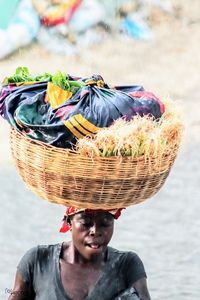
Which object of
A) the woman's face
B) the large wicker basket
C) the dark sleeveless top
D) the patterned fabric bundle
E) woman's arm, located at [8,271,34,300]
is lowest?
woman's arm, located at [8,271,34,300]

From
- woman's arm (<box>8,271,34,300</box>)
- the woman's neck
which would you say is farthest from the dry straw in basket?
woman's arm (<box>8,271,34,300</box>)

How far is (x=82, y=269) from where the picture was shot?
3.29m

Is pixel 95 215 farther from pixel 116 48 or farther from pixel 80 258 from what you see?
pixel 116 48

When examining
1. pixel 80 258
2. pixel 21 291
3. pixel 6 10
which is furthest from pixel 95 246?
pixel 6 10

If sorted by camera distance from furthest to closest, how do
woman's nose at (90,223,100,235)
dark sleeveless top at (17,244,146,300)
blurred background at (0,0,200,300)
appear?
blurred background at (0,0,200,300), dark sleeveless top at (17,244,146,300), woman's nose at (90,223,100,235)

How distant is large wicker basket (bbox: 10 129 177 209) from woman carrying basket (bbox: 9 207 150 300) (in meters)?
0.21

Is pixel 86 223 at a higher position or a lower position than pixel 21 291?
higher

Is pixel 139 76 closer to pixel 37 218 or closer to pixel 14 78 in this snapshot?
pixel 37 218

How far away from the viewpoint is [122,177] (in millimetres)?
2881

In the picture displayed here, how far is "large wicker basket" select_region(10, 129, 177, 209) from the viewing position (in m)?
2.86

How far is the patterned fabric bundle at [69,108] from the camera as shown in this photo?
9.37ft

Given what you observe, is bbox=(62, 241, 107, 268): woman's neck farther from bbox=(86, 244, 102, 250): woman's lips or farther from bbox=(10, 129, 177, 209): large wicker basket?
bbox=(10, 129, 177, 209): large wicker basket

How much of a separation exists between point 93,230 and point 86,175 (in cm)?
33

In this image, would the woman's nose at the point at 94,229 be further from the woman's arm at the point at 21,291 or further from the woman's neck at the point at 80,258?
the woman's arm at the point at 21,291
